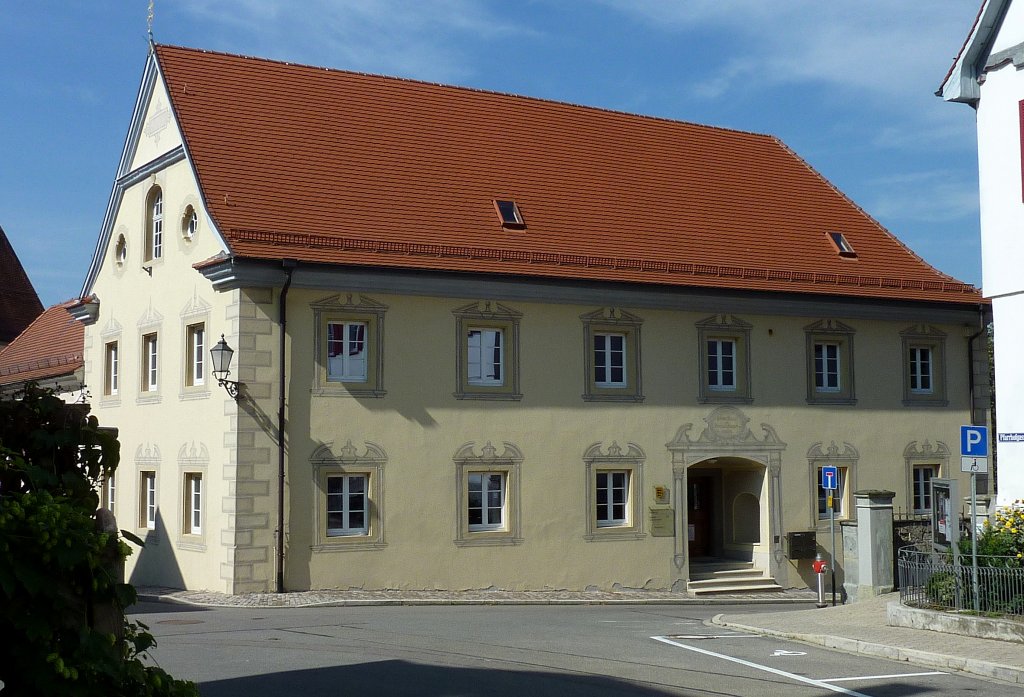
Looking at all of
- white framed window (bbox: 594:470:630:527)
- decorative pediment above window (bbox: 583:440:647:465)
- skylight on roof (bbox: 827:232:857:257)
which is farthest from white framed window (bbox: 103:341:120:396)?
skylight on roof (bbox: 827:232:857:257)

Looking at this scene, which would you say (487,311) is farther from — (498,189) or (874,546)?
(874,546)

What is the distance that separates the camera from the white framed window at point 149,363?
2515 centimetres

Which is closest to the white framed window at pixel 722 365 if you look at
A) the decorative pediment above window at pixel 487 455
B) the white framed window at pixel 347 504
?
the decorative pediment above window at pixel 487 455

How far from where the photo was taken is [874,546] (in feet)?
65.2

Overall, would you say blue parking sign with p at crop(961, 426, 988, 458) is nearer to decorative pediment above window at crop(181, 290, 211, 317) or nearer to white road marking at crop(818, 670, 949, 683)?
white road marking at crop(818, 670, 949, 683)

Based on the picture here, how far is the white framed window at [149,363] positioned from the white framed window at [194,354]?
1.71 meters

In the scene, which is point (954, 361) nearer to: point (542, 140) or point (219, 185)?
point (542, 140)

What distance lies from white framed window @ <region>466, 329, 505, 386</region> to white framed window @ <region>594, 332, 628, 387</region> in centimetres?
214

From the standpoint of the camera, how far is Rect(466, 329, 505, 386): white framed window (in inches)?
930

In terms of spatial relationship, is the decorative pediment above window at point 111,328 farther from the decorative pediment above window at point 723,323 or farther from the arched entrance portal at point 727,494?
the decorative pediment above window at point 723,323

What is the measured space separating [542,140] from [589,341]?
6.08 meters

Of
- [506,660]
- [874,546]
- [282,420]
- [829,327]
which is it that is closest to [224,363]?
[282,420]

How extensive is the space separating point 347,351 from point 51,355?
1556 centimetres

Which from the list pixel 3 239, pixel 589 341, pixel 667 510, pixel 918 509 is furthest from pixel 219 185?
pixel 3 239
